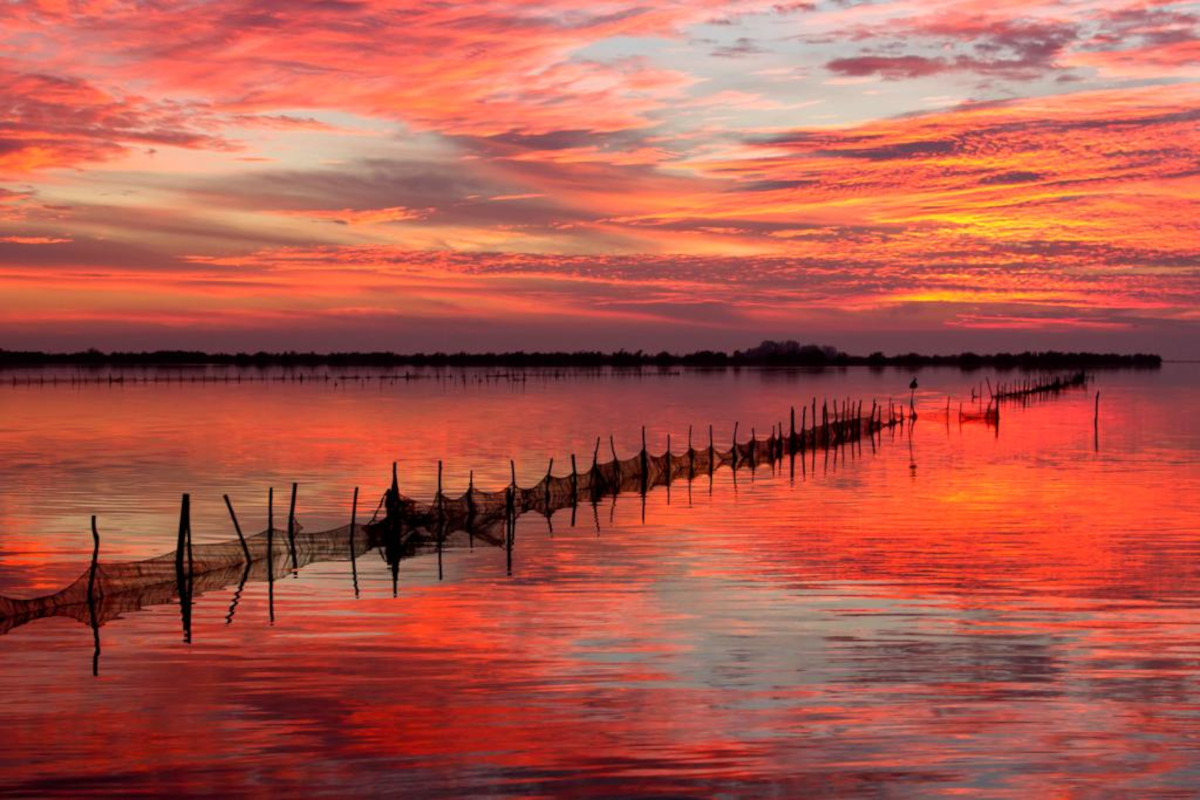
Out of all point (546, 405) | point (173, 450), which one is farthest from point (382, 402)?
point (173, 450)

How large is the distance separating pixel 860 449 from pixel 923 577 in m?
44.5

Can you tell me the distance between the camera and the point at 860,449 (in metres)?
73.0

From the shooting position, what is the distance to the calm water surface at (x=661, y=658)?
14961 millimetres

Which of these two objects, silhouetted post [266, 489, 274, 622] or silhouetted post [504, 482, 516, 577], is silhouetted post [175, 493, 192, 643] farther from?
silhouetted post [504, 482, 516, 577]

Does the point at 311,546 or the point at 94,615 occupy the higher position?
the point at 311,546

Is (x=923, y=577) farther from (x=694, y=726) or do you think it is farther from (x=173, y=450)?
(x=173, y=450)

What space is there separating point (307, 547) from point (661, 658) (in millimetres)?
12080

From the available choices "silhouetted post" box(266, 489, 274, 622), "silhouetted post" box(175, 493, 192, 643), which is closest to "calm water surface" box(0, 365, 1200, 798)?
"silhouetted post" box(266, 489, 274, 622)

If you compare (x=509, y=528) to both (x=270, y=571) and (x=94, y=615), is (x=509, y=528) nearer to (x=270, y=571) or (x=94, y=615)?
(x=270, y=571)

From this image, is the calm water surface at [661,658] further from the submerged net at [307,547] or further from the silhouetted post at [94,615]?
the submerged net at [307,547]

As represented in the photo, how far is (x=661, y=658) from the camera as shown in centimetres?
2052

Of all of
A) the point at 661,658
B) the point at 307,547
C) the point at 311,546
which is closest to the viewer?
the point at 661,658

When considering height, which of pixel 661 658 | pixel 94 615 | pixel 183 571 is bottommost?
pixel 661 658

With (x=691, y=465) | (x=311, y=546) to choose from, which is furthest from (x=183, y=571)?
(x=691, y=465)
